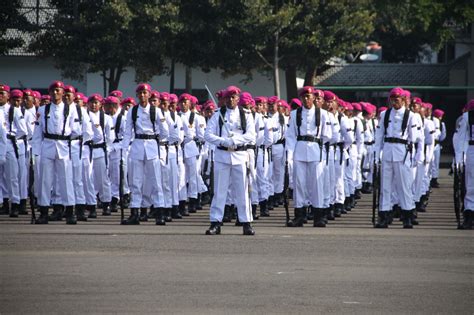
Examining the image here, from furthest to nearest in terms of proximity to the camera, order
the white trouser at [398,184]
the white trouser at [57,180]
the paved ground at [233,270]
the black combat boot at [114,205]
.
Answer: the black combat boot at [114,205]
the white trouser at [57,180]
the white trouser at [398,184]
the paved ground at [233,270]

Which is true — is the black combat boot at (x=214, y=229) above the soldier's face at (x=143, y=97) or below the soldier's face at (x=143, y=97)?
below

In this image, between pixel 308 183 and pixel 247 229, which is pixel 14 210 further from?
pixel 247 229

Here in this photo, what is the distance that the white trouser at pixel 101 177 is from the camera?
25.8 metres

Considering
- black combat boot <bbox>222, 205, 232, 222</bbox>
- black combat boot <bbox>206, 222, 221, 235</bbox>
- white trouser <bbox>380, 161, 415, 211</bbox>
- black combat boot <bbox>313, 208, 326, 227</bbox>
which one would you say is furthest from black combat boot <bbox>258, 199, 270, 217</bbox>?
black combat boot <bbox>206, 222, 221, 235</bbox>

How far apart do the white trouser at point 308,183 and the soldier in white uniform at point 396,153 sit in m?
0.97

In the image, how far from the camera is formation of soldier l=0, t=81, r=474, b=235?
19.9 m

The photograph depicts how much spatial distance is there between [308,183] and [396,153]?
152cm

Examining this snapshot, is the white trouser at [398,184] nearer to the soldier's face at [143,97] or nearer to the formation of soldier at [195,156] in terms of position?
the formation of soldier at [195,156]

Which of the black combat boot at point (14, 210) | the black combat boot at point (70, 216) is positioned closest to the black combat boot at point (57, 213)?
the black combat boot at point (70, 216)

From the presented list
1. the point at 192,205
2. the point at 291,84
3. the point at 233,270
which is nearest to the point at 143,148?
the point at 192,205

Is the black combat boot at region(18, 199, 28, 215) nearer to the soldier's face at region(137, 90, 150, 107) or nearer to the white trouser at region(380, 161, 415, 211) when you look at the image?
the soldier's face at region(137, 90, 150, 107)

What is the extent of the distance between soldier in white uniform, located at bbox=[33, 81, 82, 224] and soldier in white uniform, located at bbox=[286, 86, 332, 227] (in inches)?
139

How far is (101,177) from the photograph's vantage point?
84.7 ft

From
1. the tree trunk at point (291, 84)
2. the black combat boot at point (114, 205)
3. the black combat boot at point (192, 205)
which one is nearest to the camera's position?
the black combat boot at point (114, 205)
